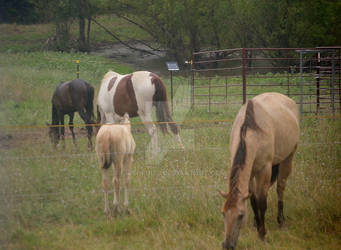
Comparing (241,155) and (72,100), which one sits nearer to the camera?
(241,155)

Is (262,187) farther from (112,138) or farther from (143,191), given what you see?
(112,138)

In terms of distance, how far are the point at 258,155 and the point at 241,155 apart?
18 cm

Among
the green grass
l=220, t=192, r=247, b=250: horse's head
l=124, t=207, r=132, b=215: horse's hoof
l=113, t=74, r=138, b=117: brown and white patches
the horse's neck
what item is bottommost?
l=124, t=207, r=132, b=215: horse's hoof

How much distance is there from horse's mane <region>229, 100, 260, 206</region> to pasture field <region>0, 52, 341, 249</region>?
478 millimetres

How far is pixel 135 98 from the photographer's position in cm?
387

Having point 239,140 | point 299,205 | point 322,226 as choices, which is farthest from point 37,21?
point 322,226

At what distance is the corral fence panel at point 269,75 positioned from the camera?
4008 mm

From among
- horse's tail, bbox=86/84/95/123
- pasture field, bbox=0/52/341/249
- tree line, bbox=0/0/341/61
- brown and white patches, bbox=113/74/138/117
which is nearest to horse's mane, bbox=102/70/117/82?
brown and white patches, bbox=113/74/138/117

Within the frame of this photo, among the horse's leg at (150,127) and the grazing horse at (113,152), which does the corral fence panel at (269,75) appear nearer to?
the horse's leg at (150,127)

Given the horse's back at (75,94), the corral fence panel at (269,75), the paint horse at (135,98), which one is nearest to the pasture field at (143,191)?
the paint horse at (135,98)

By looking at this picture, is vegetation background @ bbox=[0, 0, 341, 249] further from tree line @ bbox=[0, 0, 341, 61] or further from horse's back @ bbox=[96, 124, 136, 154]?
horse's back @ bbox=[96, 124, 136, 154]

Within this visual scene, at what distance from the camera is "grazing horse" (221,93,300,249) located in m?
2.11

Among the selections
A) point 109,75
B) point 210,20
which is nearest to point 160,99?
point 109,75

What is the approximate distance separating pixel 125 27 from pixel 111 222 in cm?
199
